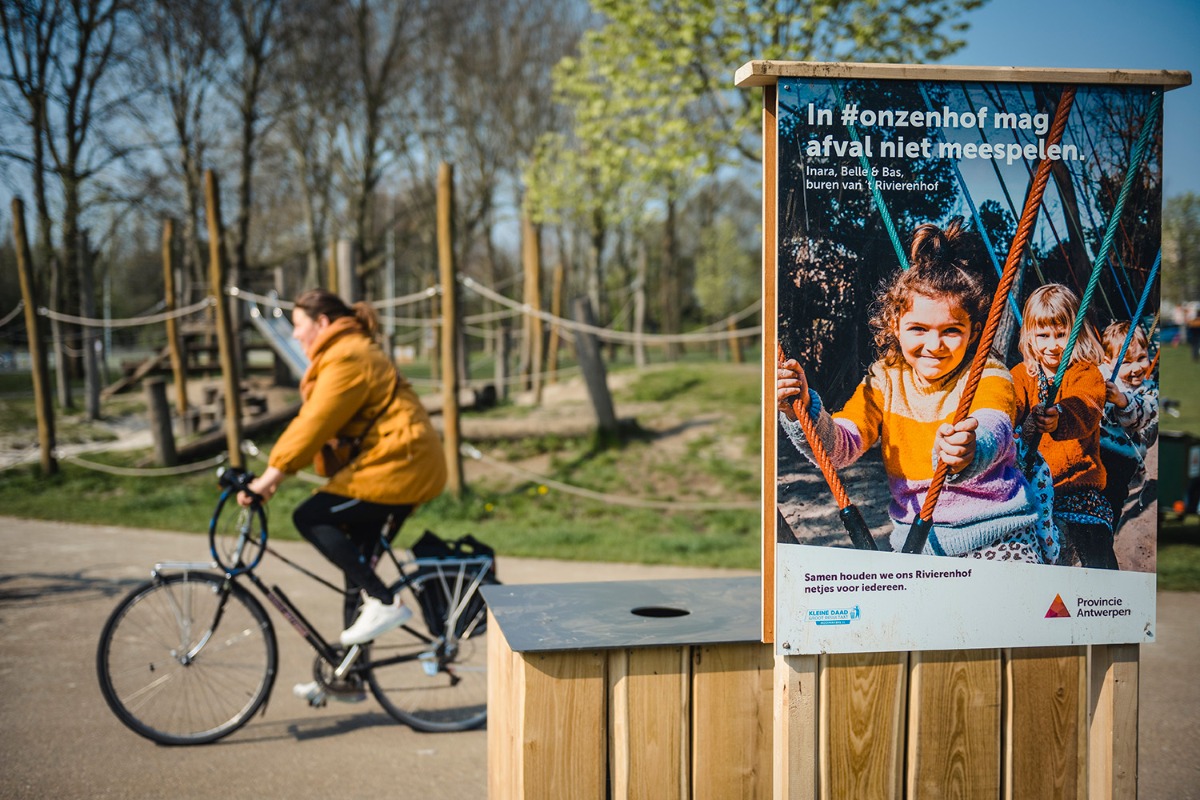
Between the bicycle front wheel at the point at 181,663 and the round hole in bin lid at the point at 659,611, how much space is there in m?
1.96

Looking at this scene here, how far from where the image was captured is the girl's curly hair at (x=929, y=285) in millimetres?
2682

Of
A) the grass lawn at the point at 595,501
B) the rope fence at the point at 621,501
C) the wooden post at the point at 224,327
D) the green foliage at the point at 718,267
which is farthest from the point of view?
the green foliage at the point at 718,267

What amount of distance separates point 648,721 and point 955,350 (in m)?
1.27

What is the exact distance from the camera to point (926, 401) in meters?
2.69

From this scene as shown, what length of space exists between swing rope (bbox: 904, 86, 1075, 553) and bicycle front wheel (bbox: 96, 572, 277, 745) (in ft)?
9.92

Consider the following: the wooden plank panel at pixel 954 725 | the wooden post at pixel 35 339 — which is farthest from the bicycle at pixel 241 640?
the wooden post at pixel 35 339

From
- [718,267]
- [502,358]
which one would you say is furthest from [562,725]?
[718,267]

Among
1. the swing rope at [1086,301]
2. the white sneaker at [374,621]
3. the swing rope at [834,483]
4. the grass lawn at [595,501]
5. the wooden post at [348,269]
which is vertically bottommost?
the grass lawn at [595,501]

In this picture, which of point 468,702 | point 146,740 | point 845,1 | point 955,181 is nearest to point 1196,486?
point 845,1

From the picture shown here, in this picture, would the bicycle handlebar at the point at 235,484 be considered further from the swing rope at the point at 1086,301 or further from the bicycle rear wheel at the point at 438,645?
the swing rope at the point at 1086,301

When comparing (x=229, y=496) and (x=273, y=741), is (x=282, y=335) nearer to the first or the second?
(x=229, y=496)

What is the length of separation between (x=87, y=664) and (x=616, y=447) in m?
7.44

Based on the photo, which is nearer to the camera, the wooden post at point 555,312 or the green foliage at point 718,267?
the wooden post at point 555,312

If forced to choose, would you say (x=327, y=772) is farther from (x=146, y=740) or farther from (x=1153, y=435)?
(x=1153, y=435)
